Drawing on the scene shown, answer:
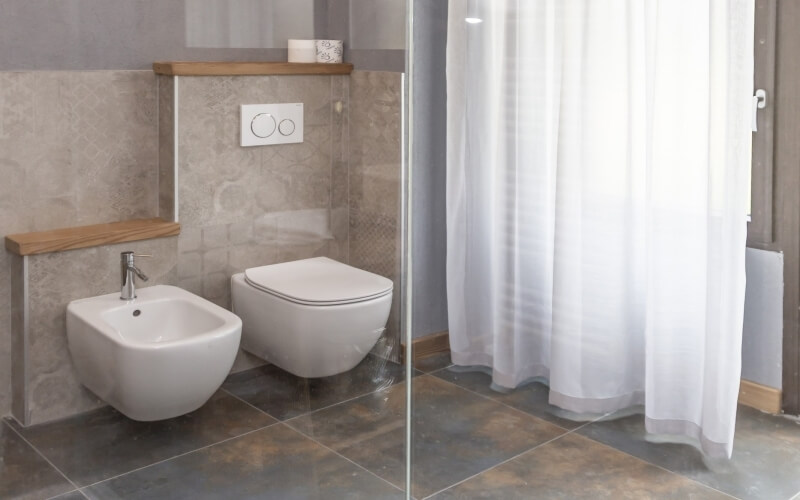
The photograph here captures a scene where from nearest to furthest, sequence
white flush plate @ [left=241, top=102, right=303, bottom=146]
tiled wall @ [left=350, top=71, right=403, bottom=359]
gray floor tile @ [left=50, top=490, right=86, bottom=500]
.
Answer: gray floor tile @ [left=50, top=490, right=86, bottom=500]
white flush plate @ [left=241, top=102, right=303, bottom=146]
tiled wall @ [left=350, top=71, right=403, bottom=359]

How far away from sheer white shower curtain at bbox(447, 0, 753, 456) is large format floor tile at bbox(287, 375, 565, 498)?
0.37 feet

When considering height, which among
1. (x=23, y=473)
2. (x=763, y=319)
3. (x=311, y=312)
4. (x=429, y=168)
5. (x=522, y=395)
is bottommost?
(x=522, y=395)

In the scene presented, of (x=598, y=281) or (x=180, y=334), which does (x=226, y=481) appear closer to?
(x=180, y=334)

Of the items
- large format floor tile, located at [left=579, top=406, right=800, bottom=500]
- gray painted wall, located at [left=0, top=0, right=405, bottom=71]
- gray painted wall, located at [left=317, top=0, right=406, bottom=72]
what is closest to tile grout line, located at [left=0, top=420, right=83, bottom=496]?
gray painted wall, located at [left=0, top=0, right=405, bottom=71]

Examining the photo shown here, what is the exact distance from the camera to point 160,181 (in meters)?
1.42

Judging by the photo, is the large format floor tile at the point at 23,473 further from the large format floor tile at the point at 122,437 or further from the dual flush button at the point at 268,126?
the dual flush button at the point at 268,126

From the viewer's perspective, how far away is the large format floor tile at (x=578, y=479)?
206 centimetres

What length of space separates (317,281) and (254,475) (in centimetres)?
38

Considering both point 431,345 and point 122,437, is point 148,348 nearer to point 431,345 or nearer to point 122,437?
point 122,437

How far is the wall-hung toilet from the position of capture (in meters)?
1.57

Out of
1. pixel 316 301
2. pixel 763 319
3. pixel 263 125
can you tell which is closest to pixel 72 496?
pixel 316 301

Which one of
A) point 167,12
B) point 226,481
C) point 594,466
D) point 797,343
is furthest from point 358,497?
point 797,343

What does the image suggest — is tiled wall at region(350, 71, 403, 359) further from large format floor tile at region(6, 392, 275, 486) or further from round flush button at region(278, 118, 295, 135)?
large format floor tile at region(6, 392, 275, 486)

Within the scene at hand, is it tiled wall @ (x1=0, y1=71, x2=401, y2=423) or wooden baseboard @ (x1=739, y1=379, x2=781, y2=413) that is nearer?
tiled wall @ (x1=0, y1=71, x2=401, y2=423)
